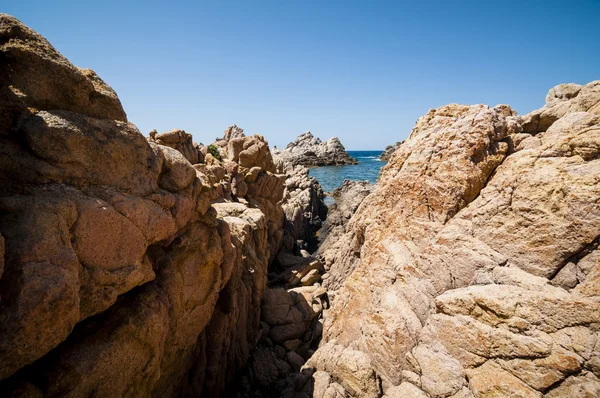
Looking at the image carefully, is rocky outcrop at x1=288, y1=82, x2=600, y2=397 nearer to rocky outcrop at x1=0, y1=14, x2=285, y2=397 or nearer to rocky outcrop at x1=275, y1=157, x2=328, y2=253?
rocky outcrop at x1=0, y1=14, x2=285, y2=397

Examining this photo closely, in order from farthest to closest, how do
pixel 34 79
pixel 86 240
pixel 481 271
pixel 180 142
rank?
pixel 180 142 < pixel 481 271 < pixel 34 79 < pixel 86 240

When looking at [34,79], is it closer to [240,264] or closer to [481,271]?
[240,264]

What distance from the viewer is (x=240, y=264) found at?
55.2 feet

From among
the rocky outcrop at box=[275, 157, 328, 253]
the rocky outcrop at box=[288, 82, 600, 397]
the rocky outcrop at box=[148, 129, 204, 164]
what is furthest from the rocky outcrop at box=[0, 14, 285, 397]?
the rocky outcrop at box=[275, 157, 328, 253]

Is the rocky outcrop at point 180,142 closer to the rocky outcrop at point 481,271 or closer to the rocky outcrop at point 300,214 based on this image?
the rocky outcrop at point 300,214

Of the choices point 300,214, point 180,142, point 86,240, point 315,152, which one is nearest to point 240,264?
point 86,240

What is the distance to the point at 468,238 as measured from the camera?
1074cm

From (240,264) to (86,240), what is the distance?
1044 cm

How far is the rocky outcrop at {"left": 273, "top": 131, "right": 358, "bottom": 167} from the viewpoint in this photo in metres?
162

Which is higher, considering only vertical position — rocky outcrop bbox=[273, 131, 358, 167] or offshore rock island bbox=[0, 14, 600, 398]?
rocky outcrop bbox=[273, 131, 358, 167]

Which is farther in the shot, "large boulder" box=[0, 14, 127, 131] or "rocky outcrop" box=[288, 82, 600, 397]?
"rocky outcrop" box=[288, 82, 600, 397]

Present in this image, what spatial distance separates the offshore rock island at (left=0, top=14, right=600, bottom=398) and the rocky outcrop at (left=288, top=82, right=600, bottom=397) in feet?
0.17

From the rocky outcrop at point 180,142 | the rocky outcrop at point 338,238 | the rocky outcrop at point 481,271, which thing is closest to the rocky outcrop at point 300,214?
the rocky outcrop at point 338,238

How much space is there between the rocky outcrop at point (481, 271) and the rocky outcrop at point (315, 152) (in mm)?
142662
